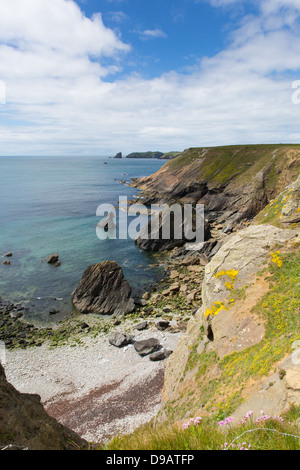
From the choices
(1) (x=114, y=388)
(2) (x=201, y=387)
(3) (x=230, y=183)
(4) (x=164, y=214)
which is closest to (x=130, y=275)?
(4) (x=164, y=214)

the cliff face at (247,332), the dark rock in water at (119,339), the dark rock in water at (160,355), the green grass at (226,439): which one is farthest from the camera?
the dark rock in water at (119,339)

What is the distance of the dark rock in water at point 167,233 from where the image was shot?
2286 inches

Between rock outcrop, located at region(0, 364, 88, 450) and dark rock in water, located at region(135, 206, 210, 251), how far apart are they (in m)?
48.7

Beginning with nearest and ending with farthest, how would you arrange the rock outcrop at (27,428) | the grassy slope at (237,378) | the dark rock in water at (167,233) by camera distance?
the grassy slope at (237,378)
the rock outcrop at (27,428)
the dark rock in water at (167,233)

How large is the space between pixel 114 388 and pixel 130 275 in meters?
24.1

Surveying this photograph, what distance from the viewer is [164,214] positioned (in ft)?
202

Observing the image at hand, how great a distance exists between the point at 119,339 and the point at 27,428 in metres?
22.4

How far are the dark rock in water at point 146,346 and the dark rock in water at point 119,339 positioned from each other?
1243 millimetres

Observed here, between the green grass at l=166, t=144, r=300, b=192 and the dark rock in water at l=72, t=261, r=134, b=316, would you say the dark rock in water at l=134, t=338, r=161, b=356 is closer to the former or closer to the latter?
the dark rock in water at l=72, t=261, r=134, b=316

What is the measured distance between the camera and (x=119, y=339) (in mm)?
29797

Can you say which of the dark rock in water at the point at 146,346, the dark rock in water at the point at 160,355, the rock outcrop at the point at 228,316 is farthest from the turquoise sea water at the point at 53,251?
the rock outcrop at the point at 228,316

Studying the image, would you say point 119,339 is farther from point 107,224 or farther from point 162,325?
point 107,224

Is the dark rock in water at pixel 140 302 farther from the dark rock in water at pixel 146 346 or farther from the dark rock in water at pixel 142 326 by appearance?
the dark rock in water at pixel 146 346

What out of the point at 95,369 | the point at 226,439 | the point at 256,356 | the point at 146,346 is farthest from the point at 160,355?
the point at 226,439
